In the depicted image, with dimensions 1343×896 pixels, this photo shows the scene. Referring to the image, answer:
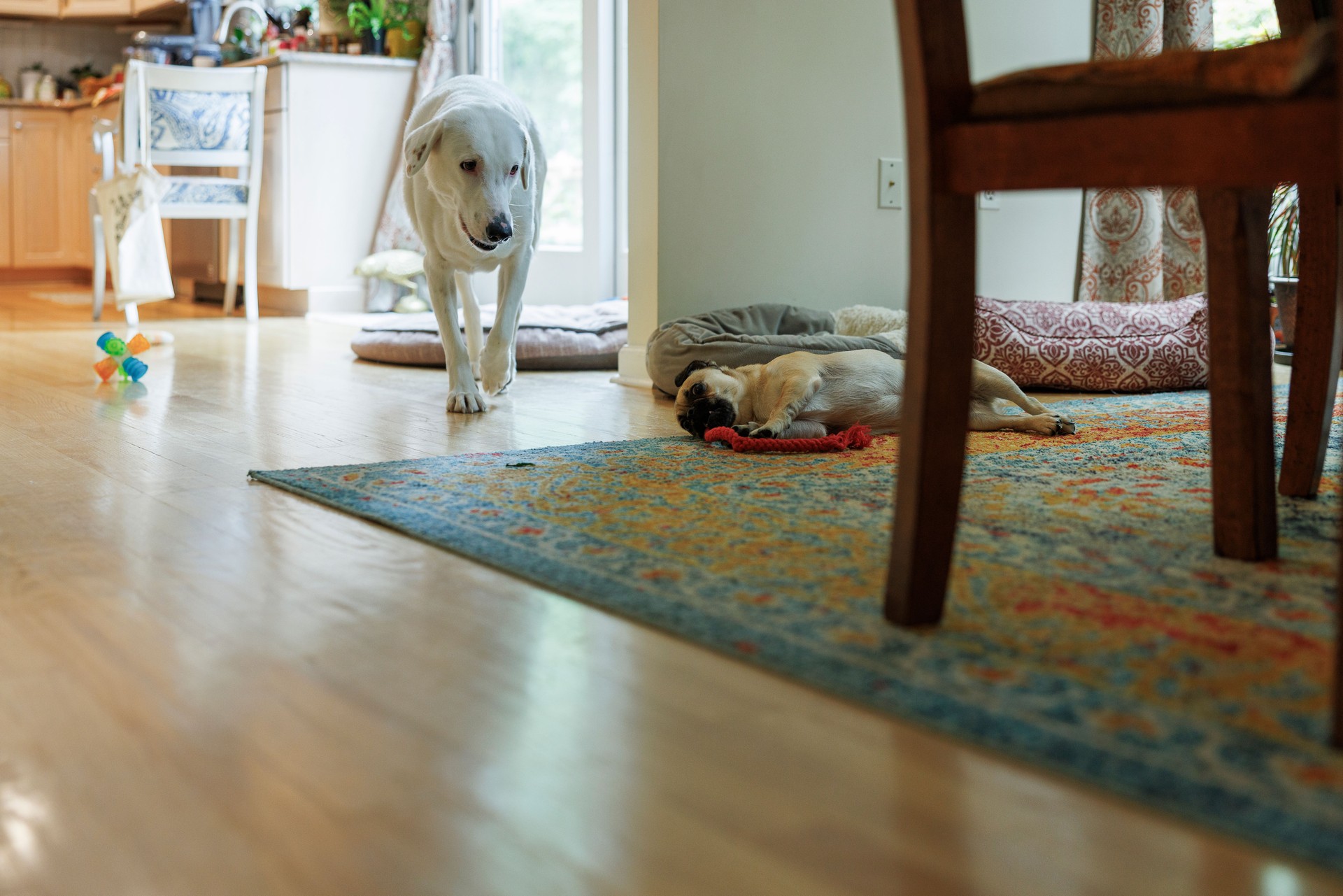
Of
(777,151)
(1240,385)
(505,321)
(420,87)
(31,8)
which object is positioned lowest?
(1240,385)

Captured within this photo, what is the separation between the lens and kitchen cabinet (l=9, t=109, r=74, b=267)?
720 cm

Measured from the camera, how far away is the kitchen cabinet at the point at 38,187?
720 cm

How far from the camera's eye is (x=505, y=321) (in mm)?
2693

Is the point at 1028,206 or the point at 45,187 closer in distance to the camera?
the point at 1028,206

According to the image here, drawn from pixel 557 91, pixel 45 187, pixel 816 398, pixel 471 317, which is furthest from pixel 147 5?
pixel 816 398

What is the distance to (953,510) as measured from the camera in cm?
106

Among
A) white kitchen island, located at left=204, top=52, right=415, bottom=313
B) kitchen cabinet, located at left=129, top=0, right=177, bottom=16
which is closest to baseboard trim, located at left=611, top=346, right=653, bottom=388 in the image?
white kitchen island, located at left=204, top=52, right=415, bottom=313

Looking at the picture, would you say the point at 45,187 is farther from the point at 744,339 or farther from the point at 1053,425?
the point at 1053,425

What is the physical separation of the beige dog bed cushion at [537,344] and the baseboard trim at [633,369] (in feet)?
0.84

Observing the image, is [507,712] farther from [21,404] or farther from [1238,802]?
[21,404]

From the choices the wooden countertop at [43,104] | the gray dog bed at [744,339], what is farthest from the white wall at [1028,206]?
the wooden countertop at [43,104]

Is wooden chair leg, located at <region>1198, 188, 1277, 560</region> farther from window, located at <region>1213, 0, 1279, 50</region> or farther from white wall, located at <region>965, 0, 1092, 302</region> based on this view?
window, located at <region>1213, 0, 1279, 50</region>

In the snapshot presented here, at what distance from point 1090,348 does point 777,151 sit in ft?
3.00

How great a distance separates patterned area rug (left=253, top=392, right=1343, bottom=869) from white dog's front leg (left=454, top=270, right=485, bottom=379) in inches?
40.5
